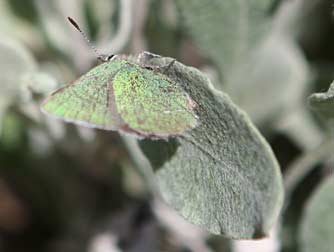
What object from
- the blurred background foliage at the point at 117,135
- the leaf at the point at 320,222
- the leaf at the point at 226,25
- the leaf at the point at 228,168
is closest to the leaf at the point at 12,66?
the blurred background foliage at the point at 117,135

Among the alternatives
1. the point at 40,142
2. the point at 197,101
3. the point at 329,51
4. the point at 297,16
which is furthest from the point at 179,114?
the point at 329,51

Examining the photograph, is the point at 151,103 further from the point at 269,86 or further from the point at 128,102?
the point at 269,86

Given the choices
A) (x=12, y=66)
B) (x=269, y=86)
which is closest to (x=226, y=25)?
(x=269, y=86)

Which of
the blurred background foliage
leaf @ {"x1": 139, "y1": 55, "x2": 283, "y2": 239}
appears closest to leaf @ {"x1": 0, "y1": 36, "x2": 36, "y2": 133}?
the blurred background foliage

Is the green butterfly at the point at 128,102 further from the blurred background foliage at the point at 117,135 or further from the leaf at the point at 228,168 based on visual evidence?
the blurred background foliage at the point at 117,135

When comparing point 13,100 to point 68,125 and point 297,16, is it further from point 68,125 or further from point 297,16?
point 297,16

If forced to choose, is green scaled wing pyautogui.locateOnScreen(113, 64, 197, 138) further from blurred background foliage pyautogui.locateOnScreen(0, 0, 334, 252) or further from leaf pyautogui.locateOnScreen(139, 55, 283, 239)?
blurred background foliage pyautogui.locateOnScreen(0, 0, 334, 252)

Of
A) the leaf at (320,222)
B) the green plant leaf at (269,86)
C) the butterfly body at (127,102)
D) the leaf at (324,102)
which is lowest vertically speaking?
the leaf at (320,222)
